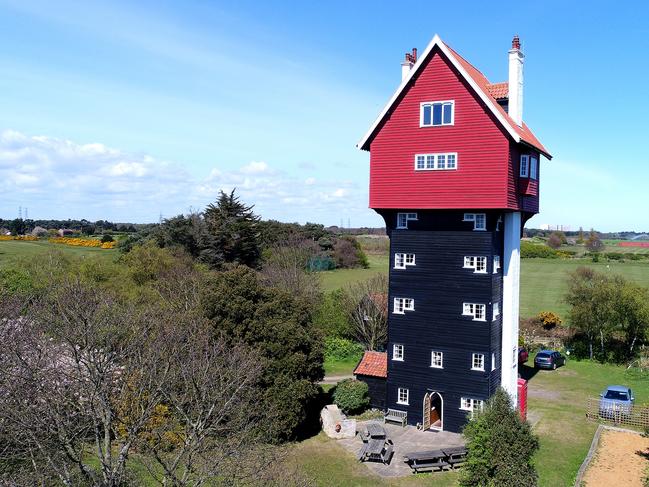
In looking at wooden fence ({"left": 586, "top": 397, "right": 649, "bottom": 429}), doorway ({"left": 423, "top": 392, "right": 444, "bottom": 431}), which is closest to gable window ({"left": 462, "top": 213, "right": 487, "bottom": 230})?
doorway ({"left": 423, "top": 392, "right": 444, "bottom": 431})

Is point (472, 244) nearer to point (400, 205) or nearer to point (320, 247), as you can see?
point (400, 205)

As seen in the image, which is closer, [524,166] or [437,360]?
[524,166]

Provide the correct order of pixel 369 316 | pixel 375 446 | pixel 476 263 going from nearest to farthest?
pixel 375 446 → pixel 476 263 → pixel 369 316

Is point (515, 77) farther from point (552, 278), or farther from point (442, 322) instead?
point (552, 278)

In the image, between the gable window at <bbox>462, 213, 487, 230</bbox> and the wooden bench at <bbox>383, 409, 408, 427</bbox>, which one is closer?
the gable window at <bbox>462, 213, 487, 230</bbox>

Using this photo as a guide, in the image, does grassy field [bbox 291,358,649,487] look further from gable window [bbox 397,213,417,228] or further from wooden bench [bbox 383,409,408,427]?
gable window [bbox 397,213,417,228]

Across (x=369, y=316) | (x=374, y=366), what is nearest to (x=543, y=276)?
(x=369, y=316)
